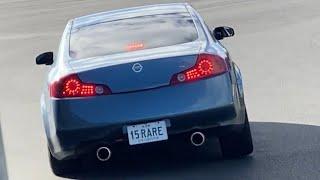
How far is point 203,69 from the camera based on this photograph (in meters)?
7.72

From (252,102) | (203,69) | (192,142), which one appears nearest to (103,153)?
(192,142)

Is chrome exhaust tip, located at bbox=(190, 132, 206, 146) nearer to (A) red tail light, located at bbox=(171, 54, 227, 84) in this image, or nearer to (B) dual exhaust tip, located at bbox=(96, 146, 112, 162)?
(A) red tail light, located at bbox=(171, 54, 227, 84)

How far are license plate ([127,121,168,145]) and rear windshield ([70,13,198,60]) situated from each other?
32.6 inches

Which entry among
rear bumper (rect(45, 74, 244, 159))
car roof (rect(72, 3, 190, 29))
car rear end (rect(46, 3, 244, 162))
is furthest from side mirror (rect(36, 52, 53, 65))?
rear bumper (rect(45, 74, 244, 159))

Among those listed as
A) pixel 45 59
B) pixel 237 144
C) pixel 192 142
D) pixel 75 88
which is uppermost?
pixel 75 88

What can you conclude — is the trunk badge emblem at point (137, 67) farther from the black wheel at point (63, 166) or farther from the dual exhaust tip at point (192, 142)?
the black wheel at point (63, 166)

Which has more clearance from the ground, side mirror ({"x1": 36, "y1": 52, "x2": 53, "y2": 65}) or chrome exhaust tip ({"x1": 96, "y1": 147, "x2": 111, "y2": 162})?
chrome exhaust tip ({"x1": 96, "y1": 147, "x2": 111, "y2": 162})

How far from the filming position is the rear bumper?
25.0ft

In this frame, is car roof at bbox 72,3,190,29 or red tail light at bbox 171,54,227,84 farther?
car roof at bbox 72,3,190,29

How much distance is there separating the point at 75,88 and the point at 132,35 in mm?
994

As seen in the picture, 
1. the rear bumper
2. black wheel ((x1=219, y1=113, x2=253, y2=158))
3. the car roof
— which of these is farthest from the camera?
the car roof

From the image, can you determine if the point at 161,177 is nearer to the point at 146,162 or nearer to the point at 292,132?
the point at 146,162

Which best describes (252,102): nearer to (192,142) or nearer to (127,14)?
(127,14)

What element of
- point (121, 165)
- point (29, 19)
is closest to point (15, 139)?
point (121, 165)
